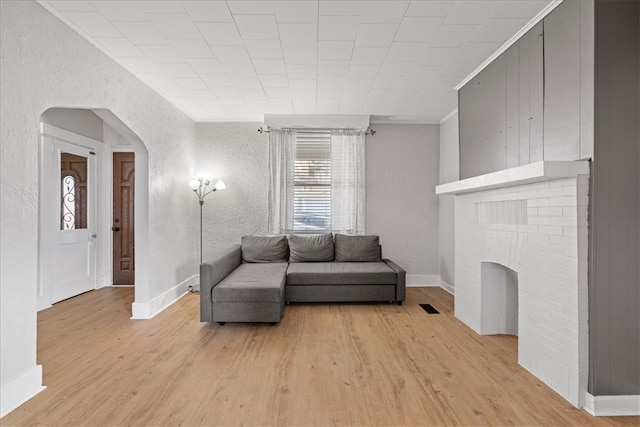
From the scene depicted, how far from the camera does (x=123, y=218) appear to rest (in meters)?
5.55

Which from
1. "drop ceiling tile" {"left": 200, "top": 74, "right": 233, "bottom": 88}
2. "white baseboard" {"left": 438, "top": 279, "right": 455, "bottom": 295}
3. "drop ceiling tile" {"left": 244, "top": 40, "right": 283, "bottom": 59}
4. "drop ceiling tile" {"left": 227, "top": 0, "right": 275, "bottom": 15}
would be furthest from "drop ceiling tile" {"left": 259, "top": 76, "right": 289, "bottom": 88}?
"white baseboard" {"left": 438, "top": 279, "right": 455, "bottom": 295}

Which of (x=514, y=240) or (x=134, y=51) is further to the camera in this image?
(x=134, y=51)

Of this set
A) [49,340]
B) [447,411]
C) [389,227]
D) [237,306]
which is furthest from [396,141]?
[49,340]

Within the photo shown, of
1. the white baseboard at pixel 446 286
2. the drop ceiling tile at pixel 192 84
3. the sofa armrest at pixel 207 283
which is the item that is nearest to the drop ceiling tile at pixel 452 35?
the drop ceiling tile at pixel 192 84

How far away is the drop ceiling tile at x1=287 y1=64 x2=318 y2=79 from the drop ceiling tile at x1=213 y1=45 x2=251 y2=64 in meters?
0.44

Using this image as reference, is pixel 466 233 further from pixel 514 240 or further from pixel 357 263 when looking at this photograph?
pixel 357 263

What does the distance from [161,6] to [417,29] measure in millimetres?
1902

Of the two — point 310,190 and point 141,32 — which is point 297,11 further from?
point 310,190

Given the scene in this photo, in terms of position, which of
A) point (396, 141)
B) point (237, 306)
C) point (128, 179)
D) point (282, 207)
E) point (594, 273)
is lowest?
point (237, 306)

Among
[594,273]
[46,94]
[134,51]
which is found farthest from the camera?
[134,51]

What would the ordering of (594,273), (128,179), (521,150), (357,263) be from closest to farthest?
(594,273)
(521,150)
(357,263)
(128,179)

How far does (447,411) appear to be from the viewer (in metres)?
2.15

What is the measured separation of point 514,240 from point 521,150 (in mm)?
732

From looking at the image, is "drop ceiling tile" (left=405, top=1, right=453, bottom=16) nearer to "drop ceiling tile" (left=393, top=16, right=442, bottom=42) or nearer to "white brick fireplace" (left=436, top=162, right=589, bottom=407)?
"drop ceiling tile" (left=393, top=16, right=442, bottom=42)
